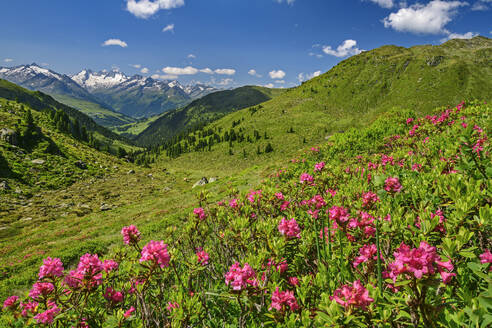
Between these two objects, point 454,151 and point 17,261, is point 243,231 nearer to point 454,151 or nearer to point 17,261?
point 454,151

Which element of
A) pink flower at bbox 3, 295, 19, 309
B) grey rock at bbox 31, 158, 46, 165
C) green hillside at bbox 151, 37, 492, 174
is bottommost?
grey rock at bbox 31, 158, 46, 165

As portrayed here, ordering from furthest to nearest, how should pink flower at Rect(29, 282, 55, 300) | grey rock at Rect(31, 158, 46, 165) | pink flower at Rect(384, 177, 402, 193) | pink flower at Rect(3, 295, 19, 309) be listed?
1. grey rock at Rect(31, 158, 46, 165)
2. pink flower at Rect(384, 177, 402, 193)
3. pink flower at Rect(3, 295, 19, 309)
4. pink flower at Rect(29, 282, 55, 300)

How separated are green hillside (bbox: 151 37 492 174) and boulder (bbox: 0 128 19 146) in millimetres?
48016

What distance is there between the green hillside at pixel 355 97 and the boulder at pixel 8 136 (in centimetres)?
4802

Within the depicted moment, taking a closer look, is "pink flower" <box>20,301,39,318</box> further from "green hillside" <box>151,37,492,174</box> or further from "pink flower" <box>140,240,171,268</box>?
"green hillside" <box>151,37,492,174</box>

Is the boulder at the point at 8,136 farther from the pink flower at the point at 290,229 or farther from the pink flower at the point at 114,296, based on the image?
the pink flower at the point at 290,229

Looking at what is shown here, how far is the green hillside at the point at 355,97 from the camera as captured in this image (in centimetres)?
7750

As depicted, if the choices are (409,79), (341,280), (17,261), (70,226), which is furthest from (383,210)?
(409,79)

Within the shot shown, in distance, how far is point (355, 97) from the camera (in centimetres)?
9969

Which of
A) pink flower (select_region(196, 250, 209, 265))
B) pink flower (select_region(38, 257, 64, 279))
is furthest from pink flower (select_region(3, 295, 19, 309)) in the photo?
pink flower (select_region(196, 250, 209, 265))

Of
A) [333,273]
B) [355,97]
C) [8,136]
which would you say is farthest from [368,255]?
[355,97]

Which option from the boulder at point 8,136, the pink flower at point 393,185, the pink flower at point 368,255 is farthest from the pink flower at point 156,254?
the boulder at point 8,136

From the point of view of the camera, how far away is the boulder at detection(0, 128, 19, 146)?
48.3 metres

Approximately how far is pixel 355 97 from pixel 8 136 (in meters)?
120
